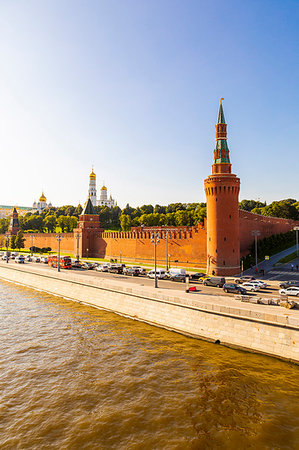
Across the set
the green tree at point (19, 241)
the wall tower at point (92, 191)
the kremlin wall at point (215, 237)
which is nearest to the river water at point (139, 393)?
the kremlin wall at point (215, 237)

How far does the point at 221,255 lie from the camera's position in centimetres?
4103

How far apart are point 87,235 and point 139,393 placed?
191ft

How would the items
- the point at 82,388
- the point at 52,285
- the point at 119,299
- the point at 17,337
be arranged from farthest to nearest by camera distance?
the point at 52,285 → the point at 119,299 → the point at 17,337 → the point at 82,388

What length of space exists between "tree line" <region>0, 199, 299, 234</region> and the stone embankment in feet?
219

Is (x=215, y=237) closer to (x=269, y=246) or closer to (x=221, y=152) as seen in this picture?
(x=221, y=152)

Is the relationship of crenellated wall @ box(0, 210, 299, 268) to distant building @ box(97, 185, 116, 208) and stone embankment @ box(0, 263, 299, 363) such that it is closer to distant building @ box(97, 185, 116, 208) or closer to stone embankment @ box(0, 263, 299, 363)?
stone embankment @ box(0, 263, 299, 363)

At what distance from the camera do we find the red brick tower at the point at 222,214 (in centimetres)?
4112

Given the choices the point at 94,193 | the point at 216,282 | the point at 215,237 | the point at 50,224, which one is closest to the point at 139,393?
the point at 216,282

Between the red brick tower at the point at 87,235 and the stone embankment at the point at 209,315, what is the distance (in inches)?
1441

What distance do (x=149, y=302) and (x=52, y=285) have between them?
18.1 meters

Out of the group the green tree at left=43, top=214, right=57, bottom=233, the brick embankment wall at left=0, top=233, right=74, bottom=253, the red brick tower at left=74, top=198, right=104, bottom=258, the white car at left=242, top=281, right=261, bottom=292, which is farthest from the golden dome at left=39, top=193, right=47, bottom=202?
the white car at left=242, top=281, right=261, bottom=292

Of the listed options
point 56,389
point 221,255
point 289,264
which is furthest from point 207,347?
point 289,264

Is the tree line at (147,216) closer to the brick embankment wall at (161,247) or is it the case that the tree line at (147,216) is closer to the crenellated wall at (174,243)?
the crenellated wall at (174,243)

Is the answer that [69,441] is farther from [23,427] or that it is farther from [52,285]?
[52,285]
